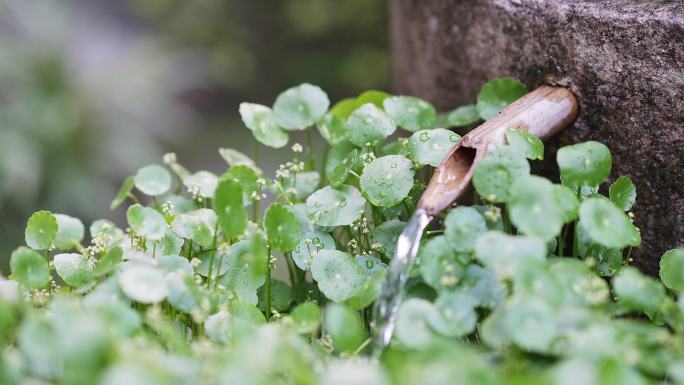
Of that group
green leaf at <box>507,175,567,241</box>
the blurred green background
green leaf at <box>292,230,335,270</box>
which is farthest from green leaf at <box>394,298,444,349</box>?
the blurred green background

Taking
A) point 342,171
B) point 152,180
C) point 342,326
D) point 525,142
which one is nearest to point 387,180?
point 342,171

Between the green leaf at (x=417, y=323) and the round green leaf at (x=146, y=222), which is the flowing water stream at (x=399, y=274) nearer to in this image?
the green leaf at (x=417, y=323)

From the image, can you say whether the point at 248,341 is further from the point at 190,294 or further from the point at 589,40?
the point at 589,40

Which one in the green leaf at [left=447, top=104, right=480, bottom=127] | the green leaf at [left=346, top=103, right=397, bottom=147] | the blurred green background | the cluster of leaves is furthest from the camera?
the blurred green background

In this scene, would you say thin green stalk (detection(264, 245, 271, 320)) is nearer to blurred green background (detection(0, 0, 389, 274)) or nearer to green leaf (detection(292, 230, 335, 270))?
green leaf (detection(292, 230, 335, 270))

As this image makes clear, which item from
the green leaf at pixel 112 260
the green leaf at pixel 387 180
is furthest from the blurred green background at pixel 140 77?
the green leaf at pixel 387 180

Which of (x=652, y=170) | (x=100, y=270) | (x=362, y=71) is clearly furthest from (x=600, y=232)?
(x=362, y=71)
